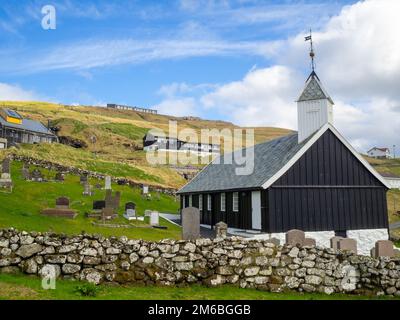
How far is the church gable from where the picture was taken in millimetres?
26375

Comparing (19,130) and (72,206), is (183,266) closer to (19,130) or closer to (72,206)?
(72,206)

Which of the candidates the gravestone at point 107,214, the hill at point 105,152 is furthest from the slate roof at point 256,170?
the hill at point 105,152

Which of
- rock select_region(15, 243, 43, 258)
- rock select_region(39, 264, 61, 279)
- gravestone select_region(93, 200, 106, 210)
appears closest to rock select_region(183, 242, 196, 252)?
rock select_region(39, 264, 61, 279)

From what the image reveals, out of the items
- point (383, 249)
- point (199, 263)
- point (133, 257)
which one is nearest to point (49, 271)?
point (133, 257)

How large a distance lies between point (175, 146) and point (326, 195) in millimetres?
91647

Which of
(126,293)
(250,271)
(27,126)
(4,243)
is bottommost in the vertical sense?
(126,293)

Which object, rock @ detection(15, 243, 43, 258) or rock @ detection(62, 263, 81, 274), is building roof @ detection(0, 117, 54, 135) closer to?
rock @ detection(15, 243, 43, 258)

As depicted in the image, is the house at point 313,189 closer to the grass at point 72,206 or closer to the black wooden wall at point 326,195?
the black wooden wall at point 326,195

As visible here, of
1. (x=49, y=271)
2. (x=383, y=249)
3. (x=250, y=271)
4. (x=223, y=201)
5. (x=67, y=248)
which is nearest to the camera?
(x=49, y=271)

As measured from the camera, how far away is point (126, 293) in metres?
11.5

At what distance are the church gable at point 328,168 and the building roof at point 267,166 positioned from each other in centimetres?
29

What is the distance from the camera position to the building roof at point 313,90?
28984 millimetres

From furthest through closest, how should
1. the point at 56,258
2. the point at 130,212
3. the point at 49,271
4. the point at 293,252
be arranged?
1. the point at 130,212
2. the point at 293,252
3. the point at 56,258
4. the point at 49,271

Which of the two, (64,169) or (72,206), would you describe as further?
(64,169)
